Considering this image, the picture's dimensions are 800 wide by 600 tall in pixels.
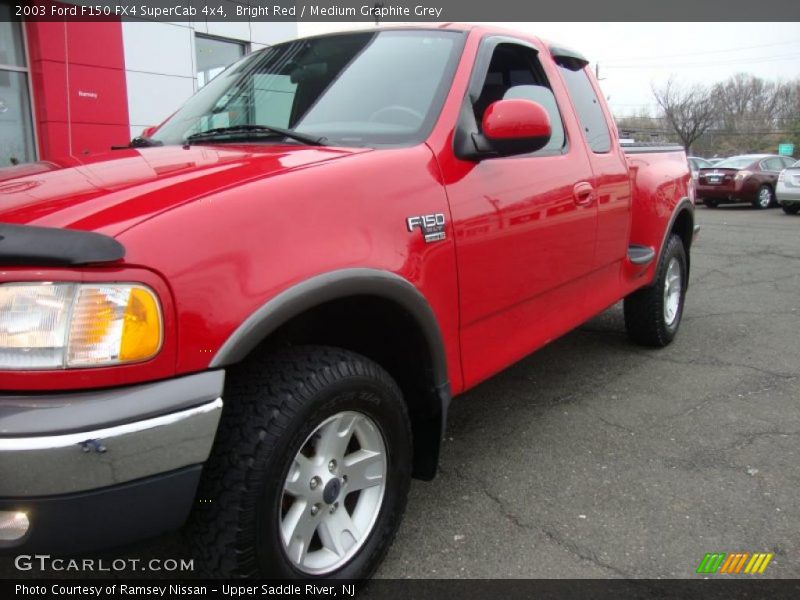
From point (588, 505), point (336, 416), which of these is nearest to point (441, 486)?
point (588, 505)

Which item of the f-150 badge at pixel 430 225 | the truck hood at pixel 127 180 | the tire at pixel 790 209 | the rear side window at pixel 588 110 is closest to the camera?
the truck hood at pixel 127 180

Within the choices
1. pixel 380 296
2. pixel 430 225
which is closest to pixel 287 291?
pixel 380 296

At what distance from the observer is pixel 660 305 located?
4.59 meters

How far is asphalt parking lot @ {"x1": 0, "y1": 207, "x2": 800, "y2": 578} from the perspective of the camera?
243cm

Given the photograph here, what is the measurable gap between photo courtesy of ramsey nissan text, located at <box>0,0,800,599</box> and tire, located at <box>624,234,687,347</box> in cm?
5

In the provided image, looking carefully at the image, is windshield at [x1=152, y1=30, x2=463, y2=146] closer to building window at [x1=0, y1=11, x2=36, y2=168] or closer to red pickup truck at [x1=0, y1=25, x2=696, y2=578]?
red pickup truck at [x1=0, y1=25, x2=696, y2=578]

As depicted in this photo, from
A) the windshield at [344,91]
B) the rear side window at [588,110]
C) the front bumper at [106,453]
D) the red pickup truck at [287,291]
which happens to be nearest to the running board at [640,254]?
the rear side window at [588,110]

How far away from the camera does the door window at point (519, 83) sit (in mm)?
2928

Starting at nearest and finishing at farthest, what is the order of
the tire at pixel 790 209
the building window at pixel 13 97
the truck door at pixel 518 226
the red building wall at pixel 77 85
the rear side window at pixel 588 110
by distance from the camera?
the truck door at pixel 518 226, the rear side window at pixel 588 110, the building window at pixel 13 97, the red building wall at pixel 77 85, the tire at pixel 790 209

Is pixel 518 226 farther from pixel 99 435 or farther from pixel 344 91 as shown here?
pixel 99 435

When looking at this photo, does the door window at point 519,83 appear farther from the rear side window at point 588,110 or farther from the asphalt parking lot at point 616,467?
the asphalt parking lot at point 616,467

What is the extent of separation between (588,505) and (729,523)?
0.52 metres

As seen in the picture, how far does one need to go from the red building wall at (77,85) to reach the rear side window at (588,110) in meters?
7.54

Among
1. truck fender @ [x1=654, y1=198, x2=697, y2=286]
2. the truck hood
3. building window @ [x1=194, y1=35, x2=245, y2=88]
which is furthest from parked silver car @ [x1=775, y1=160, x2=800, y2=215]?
the truck hood
